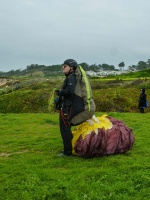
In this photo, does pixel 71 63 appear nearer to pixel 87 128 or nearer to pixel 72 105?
pixel 72 105

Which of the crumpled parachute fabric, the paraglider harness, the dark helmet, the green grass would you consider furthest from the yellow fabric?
the dark helmet

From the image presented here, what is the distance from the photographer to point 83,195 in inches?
229

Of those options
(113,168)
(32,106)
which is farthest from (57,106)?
(32,106)

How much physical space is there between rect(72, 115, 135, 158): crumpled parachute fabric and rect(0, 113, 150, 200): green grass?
20 cm

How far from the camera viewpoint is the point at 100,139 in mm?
8039

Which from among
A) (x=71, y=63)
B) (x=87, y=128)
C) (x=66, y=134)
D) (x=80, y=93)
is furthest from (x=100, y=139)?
(x=71, y=63)

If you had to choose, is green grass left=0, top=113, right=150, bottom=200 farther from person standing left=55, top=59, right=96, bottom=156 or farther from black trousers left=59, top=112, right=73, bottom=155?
person standing left=55, top=59, right=96, bottom=156

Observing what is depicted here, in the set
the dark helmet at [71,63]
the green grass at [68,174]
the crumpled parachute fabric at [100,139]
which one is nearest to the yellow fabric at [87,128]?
the crumpled parachute fabric at [100,139]

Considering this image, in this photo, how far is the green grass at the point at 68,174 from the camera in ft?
19.3

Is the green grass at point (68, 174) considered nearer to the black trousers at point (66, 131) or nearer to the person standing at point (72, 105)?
the black trousers at point (66, 131)

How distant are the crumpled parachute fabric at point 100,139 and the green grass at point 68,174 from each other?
7.8 inches

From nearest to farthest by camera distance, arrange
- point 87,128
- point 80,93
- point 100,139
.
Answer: point 100,139 < point 80,93 < point 87,128

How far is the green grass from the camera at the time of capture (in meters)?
5.89

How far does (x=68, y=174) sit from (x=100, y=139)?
1.49 meters
